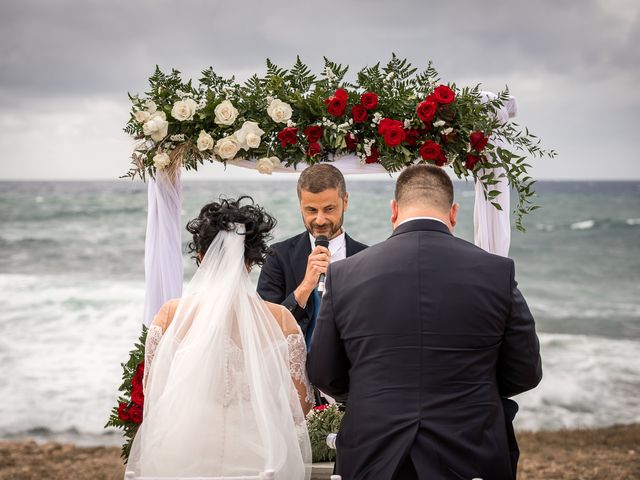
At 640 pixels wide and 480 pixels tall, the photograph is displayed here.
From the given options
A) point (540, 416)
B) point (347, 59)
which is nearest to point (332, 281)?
point (540, 416)

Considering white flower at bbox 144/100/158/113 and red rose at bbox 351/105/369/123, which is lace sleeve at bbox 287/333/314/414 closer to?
red rose at bbox 351/105/369/123

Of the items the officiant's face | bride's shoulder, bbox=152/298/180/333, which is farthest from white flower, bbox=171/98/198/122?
bride's shoulder, bbox=152/298/180/333

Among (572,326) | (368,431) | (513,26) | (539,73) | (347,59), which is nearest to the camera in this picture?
(368,431)

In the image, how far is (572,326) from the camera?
62.7 ft

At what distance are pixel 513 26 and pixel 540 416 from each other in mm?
22598

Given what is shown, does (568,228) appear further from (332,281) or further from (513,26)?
(332,281)

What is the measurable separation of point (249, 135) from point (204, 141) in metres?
0.28

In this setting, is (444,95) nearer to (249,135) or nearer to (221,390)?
(249,135)

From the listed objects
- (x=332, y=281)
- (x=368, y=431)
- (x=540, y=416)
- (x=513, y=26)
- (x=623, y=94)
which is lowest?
(x=540, y=416)

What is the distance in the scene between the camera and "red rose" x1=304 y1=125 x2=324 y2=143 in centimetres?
500

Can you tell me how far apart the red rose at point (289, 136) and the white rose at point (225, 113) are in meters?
0.32

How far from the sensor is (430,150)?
489cm

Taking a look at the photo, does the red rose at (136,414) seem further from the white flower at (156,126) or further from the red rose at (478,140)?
the red rose at (478,140)

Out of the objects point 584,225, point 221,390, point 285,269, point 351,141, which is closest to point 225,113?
point 351,141
